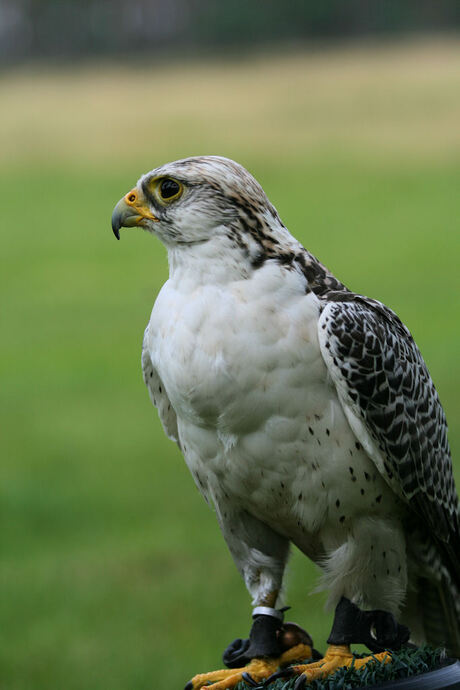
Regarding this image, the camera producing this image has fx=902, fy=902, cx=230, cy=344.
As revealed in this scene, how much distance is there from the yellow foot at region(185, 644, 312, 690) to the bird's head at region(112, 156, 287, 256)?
38.7 inches

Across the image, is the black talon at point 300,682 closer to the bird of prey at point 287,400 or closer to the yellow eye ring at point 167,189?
the bird of prey at point 287,400

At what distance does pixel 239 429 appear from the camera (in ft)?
6.40

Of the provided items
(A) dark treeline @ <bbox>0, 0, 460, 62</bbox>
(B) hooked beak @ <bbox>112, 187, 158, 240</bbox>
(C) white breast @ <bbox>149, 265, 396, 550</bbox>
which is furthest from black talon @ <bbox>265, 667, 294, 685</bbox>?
(A) dark treeline @ <bbox>0, 0, 460, 62</bbox>

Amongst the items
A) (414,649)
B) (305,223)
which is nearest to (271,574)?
(414,649)

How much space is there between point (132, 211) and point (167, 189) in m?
0.10

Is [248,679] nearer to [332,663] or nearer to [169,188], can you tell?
[332,663]

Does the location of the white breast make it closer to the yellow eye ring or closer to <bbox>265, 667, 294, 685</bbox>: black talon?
the yellow eye ring

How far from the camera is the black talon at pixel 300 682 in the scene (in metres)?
1.96

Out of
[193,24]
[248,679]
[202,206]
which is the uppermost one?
[193,24]

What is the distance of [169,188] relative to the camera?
1972 mm

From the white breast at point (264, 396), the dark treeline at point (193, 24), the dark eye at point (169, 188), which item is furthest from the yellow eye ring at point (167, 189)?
the dark treeline at point (193, 24)

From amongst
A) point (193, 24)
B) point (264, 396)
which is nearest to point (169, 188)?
point (264, 396)

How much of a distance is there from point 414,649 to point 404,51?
6.05 m

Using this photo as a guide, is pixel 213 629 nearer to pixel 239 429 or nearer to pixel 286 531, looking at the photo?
pixel 286 531
